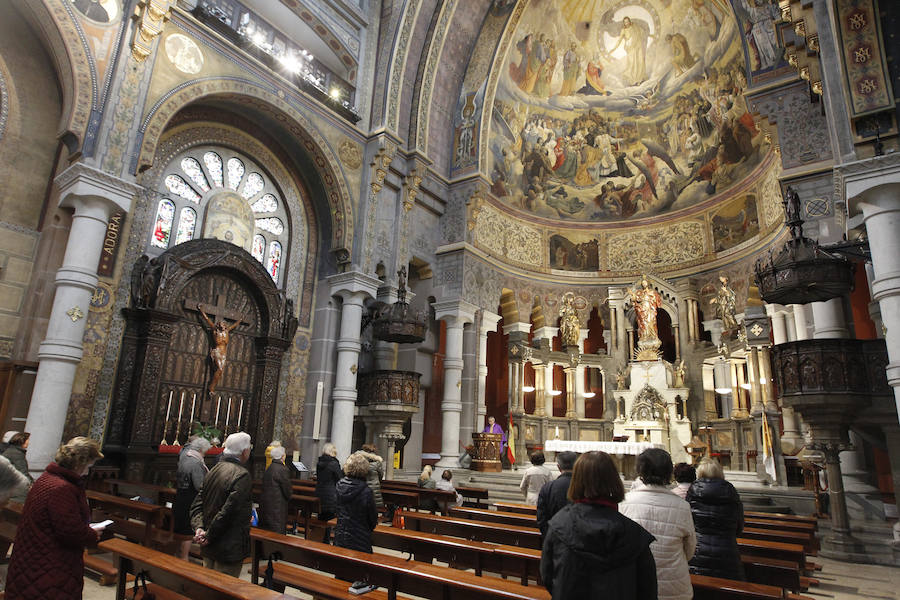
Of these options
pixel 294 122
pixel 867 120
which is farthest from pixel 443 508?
pixel 294 122

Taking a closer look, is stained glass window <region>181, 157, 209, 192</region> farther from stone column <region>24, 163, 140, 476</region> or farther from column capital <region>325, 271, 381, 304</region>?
column capital <region>325, 271, 381, 304</region>

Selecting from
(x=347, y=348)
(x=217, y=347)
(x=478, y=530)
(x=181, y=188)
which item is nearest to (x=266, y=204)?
(x=181, y=188)

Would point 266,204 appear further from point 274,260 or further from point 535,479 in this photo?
point 535,479

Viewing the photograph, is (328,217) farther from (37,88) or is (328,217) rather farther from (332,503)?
(332,503)

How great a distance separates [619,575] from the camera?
2.33 metres

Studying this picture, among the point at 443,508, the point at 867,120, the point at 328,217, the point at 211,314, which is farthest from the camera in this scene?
the point at 328,217

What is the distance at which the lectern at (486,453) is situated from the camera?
14.8 meters

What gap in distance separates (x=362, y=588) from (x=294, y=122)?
11976 mm

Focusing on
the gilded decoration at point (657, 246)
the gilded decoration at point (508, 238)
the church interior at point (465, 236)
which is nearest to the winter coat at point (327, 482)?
the church interior at point (465, 236)

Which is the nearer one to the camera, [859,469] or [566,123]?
[859,469]

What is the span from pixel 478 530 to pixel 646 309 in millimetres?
14128

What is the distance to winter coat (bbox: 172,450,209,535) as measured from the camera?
5.55m

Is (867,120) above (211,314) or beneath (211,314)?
above

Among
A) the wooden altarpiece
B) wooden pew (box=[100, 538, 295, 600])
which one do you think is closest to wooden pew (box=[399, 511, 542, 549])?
wooden pew (box=[100, 538, 295, 600])
